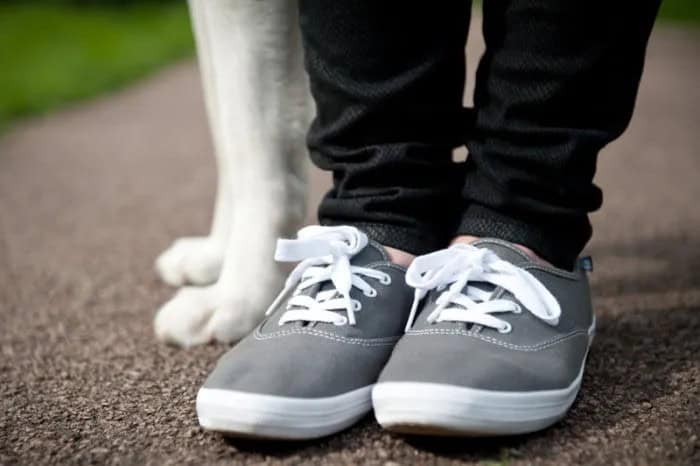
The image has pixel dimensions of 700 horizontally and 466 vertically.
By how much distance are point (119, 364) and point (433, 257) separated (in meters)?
0.46

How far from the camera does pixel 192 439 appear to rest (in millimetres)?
893

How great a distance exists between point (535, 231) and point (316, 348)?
0.27m

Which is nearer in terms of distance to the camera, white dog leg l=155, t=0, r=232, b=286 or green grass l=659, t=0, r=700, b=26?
white dog leg l=155, t=0, r=232, b=286

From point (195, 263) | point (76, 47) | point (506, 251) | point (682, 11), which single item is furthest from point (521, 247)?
point (682, 11)

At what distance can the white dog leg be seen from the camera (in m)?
1.31

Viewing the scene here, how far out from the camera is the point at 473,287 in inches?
36.4

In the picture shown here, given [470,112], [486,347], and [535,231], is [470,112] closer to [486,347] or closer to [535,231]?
[535,231]

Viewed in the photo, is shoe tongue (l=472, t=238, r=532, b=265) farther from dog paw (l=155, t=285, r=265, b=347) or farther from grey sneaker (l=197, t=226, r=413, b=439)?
dog paw (l=155, t=285, r=265, b=347)

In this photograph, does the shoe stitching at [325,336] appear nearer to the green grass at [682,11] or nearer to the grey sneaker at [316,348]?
the grey sneaker at [316,348]

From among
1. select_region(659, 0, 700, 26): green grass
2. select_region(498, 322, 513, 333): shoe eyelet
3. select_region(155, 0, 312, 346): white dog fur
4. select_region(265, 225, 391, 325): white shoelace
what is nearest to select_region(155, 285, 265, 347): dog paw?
select_region(155, 0, 312, 346): white dog fur

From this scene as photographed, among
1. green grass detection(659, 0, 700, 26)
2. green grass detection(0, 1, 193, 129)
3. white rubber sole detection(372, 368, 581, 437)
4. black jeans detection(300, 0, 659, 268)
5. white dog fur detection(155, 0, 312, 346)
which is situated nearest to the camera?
white rubber sole detection(372, 368, 581, 437)

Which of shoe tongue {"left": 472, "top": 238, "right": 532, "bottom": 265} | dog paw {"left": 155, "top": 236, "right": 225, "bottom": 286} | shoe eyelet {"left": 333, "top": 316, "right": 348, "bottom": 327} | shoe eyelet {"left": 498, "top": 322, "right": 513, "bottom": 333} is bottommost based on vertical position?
dog paw {"left": 155, "top": 236, "right": 225, "bottom": 286}

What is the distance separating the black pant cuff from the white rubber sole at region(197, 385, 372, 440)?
24 centimetres

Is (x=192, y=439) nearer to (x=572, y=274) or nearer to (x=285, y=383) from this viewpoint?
(x=285, y=383)
